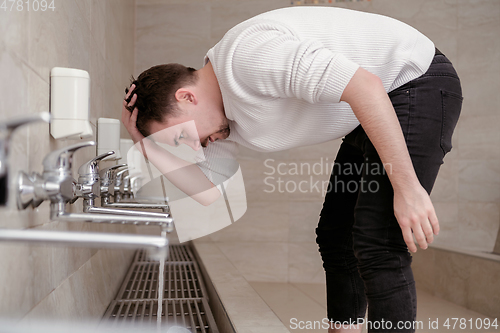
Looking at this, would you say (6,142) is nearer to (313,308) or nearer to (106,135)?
(106,135)

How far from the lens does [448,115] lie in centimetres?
80

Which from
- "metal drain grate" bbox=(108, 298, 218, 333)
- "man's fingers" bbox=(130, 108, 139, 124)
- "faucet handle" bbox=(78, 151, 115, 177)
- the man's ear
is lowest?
"metal drain grate" bbox=(108, 298, 218, 333)

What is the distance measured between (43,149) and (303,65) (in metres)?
0.46

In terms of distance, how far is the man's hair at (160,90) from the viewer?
0.90 m

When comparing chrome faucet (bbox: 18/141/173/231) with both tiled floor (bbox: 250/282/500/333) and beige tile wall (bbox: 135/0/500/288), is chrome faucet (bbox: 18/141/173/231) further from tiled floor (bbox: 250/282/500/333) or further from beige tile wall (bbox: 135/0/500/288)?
beige tile wall (bbox: 135/0/500/288)

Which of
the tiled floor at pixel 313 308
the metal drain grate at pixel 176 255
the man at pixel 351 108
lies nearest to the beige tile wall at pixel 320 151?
the tiled floor at pixel 313 308

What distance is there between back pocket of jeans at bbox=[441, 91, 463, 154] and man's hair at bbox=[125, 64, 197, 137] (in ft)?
1.71

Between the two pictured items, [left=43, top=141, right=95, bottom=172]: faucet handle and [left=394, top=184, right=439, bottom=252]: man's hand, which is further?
[left=394, top=184, right=439, bottom=252]: man's hand

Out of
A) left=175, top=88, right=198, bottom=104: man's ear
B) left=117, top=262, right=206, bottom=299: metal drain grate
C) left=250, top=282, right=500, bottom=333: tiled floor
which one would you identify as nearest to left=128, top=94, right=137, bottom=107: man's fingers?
left=175, top=88, right=198, bottom=104: man's ear

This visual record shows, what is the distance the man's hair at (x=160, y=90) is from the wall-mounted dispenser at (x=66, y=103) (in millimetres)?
184

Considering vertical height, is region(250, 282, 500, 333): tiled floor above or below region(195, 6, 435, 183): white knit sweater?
below

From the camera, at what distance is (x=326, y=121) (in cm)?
87

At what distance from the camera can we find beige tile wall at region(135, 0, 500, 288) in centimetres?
262

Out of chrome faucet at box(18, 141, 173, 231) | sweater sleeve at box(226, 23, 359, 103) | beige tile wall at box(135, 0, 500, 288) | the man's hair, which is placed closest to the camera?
chrome faucet at box(18, 141, 173, 231)
